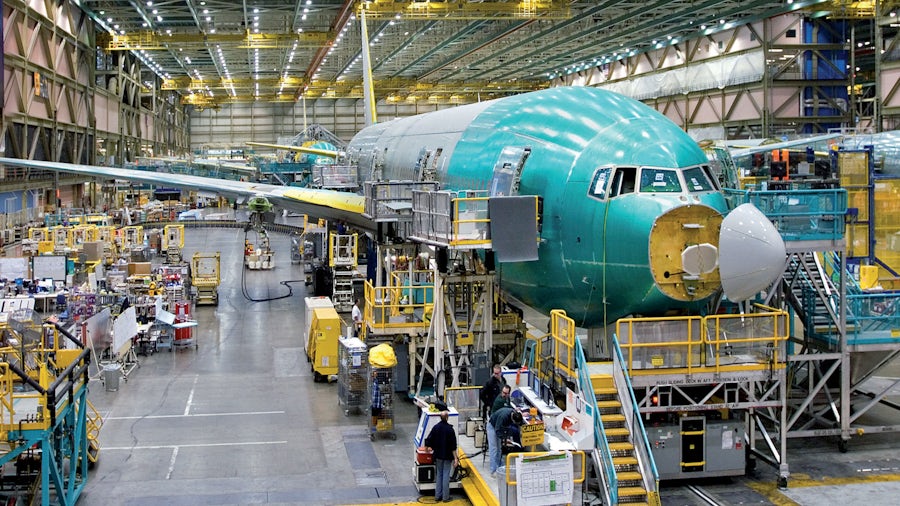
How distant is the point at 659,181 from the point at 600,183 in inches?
39.9

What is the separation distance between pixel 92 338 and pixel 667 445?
15.3 metres

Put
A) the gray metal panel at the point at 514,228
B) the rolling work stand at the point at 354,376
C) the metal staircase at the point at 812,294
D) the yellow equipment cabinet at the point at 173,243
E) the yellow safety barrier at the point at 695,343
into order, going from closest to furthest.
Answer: the yellow safety barrier at the point at 695,343, the gray metal panel at the point at 514,228, the metal staircase at the point at 812,294, the rolling work stand at the point at 354,376, the yellow equipment cabinet at the point at 173,243

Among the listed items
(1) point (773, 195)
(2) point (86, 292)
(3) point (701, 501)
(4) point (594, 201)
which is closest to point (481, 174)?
(4) point (594, 201)

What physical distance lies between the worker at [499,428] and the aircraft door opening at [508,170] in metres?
5.15

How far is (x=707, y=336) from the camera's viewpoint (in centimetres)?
1575

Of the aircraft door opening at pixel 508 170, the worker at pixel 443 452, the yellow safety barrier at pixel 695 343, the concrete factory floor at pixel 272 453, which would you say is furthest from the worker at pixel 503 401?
the aircraft door opening at pixel 508 170

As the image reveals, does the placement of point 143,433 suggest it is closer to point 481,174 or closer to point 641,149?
point 481,174

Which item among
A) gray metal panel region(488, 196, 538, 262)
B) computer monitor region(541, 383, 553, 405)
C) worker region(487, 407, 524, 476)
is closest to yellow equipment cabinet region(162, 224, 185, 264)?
gray metal panel region(488, 196, 538, 262)

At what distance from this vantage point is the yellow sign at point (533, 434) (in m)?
14.7

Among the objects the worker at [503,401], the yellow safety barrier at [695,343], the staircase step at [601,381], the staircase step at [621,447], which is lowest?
the staircase step at [621,447]

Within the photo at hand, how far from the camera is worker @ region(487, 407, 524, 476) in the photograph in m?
14.8

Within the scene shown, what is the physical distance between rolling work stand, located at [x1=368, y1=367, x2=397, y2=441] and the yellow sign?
505 cm

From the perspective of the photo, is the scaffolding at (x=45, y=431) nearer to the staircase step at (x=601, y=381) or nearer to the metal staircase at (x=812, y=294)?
the staircase step at (x=601, y=381)

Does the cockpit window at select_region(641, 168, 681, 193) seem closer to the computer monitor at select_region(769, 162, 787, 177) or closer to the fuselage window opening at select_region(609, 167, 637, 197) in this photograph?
the fuselage window opening at select_region(609, 167, 637, 197)
